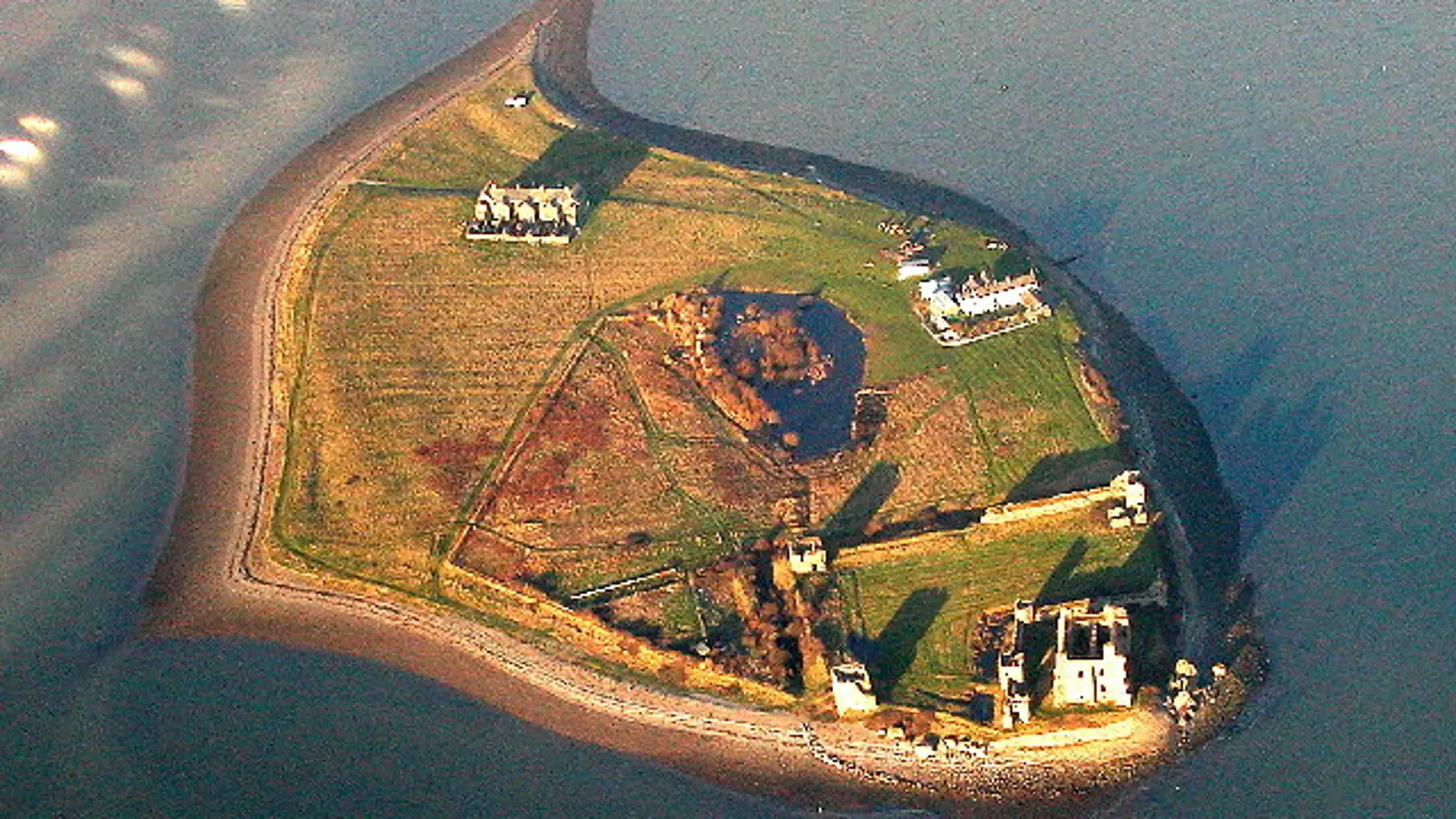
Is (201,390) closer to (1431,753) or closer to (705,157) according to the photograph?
(705,157)

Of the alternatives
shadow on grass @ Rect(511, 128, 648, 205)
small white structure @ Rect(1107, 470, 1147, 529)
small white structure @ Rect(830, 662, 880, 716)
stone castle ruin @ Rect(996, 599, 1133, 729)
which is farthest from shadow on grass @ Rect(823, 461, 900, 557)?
shadow on grass @ Rect(511, 128, 648, 205)

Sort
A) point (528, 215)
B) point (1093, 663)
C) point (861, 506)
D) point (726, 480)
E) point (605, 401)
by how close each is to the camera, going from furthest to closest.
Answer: point (528, 215) < point (605, 401) < point (726, 480) < point (861, 506) < point (1093, 663)

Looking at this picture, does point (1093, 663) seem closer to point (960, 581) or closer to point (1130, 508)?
point (960, 581)

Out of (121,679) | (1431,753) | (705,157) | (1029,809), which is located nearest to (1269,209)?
(705,157)

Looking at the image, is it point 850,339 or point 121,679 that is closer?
point 121,679

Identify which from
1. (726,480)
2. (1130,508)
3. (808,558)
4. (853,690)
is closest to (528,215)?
(726,480)

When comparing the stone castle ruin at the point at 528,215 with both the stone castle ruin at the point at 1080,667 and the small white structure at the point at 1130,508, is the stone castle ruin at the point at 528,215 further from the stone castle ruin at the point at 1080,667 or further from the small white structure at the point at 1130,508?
the stone castle ruin at the point at 1080,667
